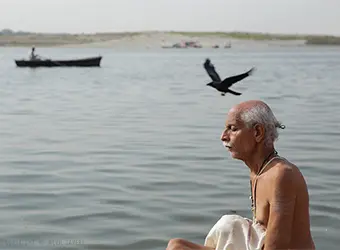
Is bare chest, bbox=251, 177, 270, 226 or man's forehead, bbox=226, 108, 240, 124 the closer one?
bare chest, bbox=251, 177, 270, 226

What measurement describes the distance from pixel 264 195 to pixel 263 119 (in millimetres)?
352

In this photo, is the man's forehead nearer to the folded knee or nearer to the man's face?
the man's face

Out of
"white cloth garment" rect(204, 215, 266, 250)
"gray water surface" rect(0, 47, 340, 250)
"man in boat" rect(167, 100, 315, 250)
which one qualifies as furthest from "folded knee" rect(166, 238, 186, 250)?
"gray water surface" rect(0, 47, 340, 250)

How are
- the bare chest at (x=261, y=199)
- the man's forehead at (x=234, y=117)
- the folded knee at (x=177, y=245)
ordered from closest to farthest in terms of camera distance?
the bare chest at (x=261, y=199), the man's forehead at (x=234, y=117), the folded knee at (x=177, y=245)

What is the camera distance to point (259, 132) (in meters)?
4.20

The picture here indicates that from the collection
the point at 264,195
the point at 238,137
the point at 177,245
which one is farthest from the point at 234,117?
the point at 177,245

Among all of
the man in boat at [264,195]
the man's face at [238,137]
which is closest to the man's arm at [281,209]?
the man in boat at [264,195]

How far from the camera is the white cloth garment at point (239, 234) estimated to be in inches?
165

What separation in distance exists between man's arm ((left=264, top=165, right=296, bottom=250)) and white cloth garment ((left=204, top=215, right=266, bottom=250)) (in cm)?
13

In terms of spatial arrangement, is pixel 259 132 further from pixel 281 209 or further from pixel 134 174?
pixel 134 174

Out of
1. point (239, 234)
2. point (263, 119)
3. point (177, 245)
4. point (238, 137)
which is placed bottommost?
point (177, 245)

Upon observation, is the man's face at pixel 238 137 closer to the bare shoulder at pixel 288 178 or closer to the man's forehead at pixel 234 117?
the man's forehead at pixel 234 117

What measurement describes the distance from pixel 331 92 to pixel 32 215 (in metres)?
20.8

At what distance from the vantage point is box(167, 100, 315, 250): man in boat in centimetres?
405
